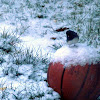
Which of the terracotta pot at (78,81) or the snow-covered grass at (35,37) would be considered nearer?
the terracotta pot at (78,81)

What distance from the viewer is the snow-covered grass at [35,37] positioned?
2.42 m

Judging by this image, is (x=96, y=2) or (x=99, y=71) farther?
(x=96, y=2)

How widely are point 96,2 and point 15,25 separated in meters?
3.04

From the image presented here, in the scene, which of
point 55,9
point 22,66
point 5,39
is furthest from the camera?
point 55,9

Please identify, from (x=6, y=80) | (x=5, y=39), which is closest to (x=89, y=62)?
(x=6, y=80)

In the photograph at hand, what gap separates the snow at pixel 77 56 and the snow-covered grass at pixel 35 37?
421mm

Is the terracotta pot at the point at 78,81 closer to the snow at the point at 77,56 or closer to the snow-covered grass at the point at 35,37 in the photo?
the snow at the point at 77,56

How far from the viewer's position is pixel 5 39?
11.9ft

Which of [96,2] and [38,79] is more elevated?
[96,2]

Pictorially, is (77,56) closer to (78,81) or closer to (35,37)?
(78,81)

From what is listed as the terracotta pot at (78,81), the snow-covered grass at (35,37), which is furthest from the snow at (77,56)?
the snow-covered grass at (35,37)

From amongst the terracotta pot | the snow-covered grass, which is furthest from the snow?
the snow-covered grass

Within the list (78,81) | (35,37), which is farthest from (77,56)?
(35,37)

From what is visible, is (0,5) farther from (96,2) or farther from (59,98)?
(59,98)
